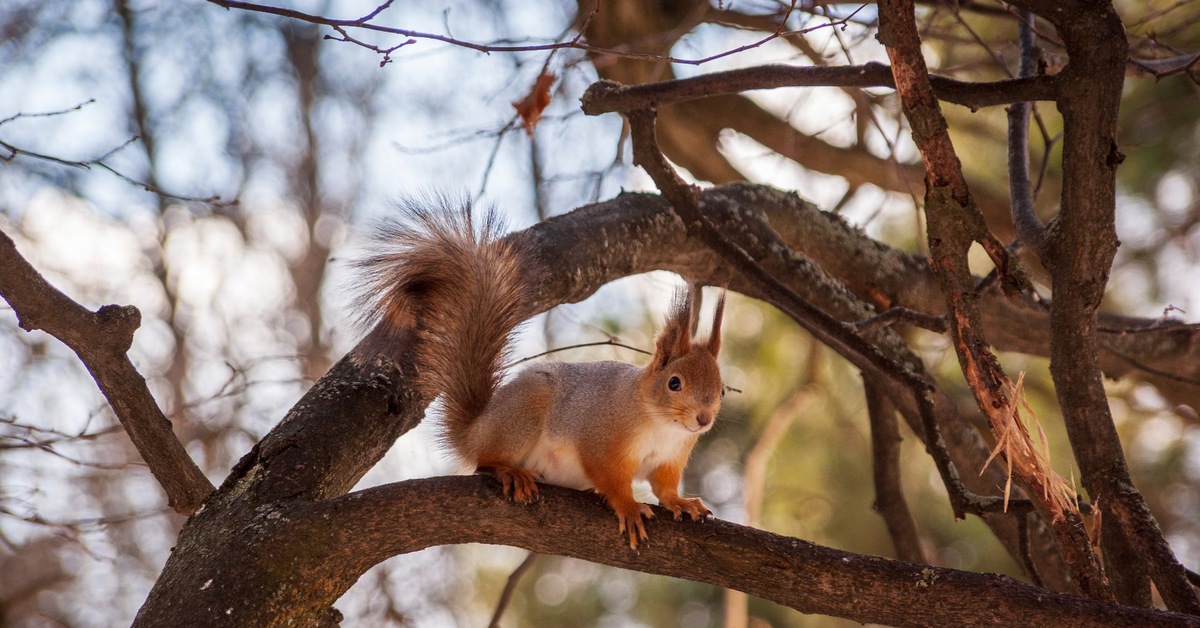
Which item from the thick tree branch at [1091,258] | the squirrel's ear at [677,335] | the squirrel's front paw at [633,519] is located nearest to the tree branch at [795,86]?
the thick tree branch at [1091,258]

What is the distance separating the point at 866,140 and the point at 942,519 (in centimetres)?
280

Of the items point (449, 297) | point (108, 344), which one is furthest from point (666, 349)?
point (108, 344)

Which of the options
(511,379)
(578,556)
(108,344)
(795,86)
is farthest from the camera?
(511,379)

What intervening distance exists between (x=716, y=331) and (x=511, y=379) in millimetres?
533

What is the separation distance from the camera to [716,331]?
2.38 meters

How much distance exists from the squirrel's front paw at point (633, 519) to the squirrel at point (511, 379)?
62 millimetres

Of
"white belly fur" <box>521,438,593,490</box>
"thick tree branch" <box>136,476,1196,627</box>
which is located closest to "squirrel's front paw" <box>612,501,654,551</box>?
"thick tree branch" <box>136,476,1196,627</box>

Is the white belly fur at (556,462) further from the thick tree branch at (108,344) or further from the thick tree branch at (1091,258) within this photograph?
the thick tree branch at (1091,258)

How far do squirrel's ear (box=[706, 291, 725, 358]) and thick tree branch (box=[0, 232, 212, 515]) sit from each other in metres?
1.22

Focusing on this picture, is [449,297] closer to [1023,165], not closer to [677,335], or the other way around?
[677,335]

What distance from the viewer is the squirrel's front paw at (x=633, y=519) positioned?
1731 millimetres

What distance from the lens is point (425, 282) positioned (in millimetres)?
2102

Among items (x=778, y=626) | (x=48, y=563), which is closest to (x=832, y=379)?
(x=778, y=626)

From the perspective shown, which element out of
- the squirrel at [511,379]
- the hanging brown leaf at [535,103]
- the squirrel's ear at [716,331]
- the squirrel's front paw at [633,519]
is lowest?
the squirrel's front paw at [633,519]
